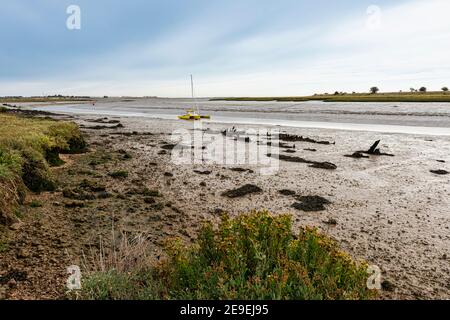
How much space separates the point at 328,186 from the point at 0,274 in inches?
335

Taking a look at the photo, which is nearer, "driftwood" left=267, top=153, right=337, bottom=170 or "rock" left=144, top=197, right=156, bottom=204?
"rock" left=144, top=197, right=156, bottom=204

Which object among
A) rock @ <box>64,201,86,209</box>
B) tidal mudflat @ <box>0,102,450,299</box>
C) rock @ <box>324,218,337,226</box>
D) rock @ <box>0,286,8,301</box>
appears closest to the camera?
rock @ <box>0,286,8,301</box>

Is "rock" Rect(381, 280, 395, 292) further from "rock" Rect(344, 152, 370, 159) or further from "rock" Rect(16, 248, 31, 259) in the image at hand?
"rock" Rect(344, 152, 370, 159)

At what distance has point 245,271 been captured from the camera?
416 cm

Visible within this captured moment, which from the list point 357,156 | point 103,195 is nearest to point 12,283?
point 103,195

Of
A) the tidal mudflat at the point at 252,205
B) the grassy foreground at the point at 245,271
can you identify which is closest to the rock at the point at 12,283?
Result: the tidal mudflat at the point at 252,205

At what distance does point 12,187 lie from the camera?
746 cm

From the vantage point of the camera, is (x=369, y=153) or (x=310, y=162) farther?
(x=369, y=153)

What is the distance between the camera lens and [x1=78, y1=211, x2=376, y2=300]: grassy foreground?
3.83 meters

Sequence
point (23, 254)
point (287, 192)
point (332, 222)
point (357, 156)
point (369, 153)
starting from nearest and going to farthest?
point (23, 254), point (332, 222), point (287, 192), point (357, 156), point (369, 153)

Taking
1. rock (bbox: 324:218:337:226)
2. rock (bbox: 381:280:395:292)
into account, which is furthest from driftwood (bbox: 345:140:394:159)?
rock (bbox: 381:280:395:292)

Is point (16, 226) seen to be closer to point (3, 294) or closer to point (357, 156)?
point (3, 294)

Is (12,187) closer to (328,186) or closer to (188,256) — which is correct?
(188,256)
